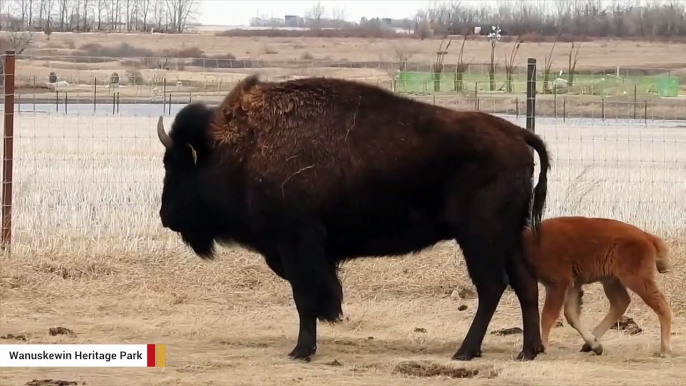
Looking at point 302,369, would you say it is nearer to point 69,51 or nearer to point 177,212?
point 177,212

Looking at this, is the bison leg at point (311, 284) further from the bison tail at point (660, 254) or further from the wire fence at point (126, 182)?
the wire fence at point (126, 182)

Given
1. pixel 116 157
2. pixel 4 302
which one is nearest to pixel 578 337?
pixel 4 302

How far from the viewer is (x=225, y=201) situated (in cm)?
823

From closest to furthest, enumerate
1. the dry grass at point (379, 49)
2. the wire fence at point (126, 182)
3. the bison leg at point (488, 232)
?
the bison leg at point (488, 232)
the wire fence at point (126, 182)
the dry grass at point (379, 49)

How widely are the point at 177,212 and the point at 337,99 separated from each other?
1.51 m

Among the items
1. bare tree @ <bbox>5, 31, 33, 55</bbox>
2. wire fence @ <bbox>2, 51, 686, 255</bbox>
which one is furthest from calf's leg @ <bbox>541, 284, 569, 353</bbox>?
bare tree @ <bbox>5, 31, 33, 55</bbox>

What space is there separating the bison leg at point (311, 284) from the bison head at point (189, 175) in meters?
0.85

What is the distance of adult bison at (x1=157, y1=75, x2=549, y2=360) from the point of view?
783 centimetres

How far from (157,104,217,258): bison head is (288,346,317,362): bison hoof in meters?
1.25

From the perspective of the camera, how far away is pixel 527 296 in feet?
26.5

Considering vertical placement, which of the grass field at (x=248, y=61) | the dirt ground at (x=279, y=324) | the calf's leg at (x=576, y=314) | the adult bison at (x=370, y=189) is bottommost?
the dirt ground at (x=279, y=324)

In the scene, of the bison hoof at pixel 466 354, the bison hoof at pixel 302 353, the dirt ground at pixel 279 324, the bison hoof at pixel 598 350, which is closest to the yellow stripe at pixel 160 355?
the dirt ground at pixel 279 324

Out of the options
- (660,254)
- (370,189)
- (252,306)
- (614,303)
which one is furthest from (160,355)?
(660,254)

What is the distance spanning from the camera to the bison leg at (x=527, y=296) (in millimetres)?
7918
